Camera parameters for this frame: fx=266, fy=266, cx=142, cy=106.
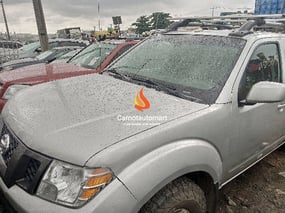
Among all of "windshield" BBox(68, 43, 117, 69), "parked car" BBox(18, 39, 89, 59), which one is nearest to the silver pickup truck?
"windshield" BBox(68, 43, 117, 69)

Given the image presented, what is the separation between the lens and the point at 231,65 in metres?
2.26

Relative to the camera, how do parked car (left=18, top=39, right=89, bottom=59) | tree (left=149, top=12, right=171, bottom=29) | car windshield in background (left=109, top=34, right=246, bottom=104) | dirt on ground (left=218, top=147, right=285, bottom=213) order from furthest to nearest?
parked car (left=18, top=39, right=89, bottom=59), tree (left=149, top=12, right=171, bottom=29), dirt on ground (left=218, top=147, right=285, bottom=213), car windshield in background (left=109, top=34, right=246, bottom=104)

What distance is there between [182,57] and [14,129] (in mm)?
1606

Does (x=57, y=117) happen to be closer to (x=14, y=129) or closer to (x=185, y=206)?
(x=14, y=129)

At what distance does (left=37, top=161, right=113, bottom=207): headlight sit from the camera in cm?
148

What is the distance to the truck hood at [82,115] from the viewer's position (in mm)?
1576

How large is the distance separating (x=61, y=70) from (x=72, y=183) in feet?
11.1

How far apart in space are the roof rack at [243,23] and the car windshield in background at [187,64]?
28 centimetres

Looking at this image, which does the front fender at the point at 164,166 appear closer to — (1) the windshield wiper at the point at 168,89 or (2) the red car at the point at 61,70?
(1) the windshield wiper at the point at 168,89

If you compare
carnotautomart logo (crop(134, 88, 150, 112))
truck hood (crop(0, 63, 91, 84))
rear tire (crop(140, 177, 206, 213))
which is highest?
carnotautomart logo (crop(134, 88, 150, 112))

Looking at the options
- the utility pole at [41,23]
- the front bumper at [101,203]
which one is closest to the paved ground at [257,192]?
the front bumper at [101,203]

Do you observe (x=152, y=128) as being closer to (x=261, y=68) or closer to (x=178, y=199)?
(x=178, y=199)

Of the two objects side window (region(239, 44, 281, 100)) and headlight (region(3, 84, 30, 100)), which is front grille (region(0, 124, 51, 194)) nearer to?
side window (region(239, 44, 281, 100))

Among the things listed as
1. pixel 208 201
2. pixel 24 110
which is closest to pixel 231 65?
pixel 208 201
